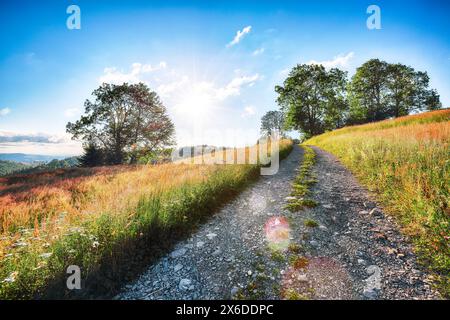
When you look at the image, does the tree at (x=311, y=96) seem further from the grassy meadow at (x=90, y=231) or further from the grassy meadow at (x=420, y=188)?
the grassy meadow at (x=90, y=231)

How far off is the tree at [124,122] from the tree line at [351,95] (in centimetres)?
2452

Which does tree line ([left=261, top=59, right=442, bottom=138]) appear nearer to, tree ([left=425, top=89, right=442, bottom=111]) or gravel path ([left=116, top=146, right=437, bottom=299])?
tree ([left=425, top=89, right=442, bottom=111])

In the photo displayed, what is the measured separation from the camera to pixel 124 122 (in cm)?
2930

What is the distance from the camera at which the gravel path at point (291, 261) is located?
2957mm

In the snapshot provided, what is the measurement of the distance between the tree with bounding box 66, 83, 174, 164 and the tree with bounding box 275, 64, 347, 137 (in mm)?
23954

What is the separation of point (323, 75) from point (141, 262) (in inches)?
1682

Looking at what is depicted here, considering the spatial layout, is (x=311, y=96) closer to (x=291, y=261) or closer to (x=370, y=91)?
(x=370, y=91)

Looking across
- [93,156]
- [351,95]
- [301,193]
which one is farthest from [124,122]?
[351,95]

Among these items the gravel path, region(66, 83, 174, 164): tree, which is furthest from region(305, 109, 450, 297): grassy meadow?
region(66, 83, 174, 164): tree

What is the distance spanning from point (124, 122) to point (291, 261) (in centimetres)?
3112

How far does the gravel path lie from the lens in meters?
2.96

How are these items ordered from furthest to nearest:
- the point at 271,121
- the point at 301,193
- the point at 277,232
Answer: the point at 271,121, the point at 301,193, the point at 277,232

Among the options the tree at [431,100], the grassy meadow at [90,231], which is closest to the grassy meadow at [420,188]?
the grassy meadow at [90,231]
